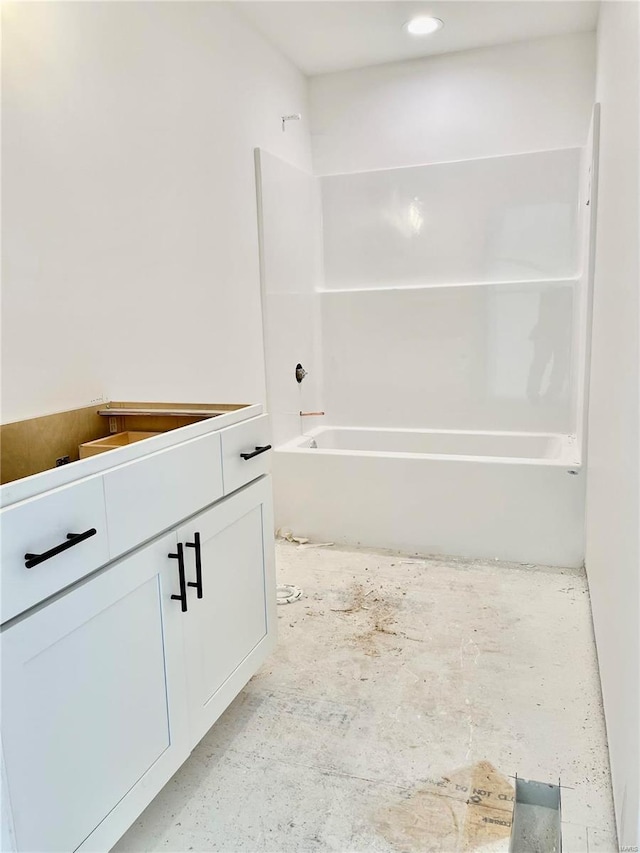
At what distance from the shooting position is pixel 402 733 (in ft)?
5.57

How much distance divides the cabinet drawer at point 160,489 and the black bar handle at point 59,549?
86 millimetres

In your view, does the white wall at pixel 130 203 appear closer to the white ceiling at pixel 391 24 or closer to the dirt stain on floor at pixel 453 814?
the white ceiling at pixel 391 24

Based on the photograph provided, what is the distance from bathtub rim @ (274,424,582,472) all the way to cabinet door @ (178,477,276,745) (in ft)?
4.27


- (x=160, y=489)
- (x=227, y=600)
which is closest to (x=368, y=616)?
(x=227, y=600)

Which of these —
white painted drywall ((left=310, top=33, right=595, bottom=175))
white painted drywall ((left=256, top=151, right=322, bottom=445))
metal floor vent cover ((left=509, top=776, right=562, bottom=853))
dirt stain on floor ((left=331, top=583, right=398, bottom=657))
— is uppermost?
white painted drywall ((left=310, top=33, right=595, bottom=175))

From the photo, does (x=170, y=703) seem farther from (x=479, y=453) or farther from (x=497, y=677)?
(x=479, y=453)

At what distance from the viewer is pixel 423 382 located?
3762 mm

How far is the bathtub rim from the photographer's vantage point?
111 inches

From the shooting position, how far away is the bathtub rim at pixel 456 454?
2.83 metres

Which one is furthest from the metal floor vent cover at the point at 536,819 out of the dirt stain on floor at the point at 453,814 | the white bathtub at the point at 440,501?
the white bathtub at the point at 440,501

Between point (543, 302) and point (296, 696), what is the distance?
2.57 meters

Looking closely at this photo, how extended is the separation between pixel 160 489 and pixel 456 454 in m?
2.44

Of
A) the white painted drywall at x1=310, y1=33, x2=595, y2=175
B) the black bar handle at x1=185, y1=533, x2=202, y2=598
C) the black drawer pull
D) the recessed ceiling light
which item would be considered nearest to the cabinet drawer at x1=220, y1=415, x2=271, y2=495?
the black drawer pull

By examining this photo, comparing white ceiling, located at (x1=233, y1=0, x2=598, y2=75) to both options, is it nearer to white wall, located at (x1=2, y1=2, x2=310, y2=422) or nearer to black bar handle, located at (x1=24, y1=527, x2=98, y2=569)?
white wall, located at (x1=2, y1=2, x2=310, y2=422)
